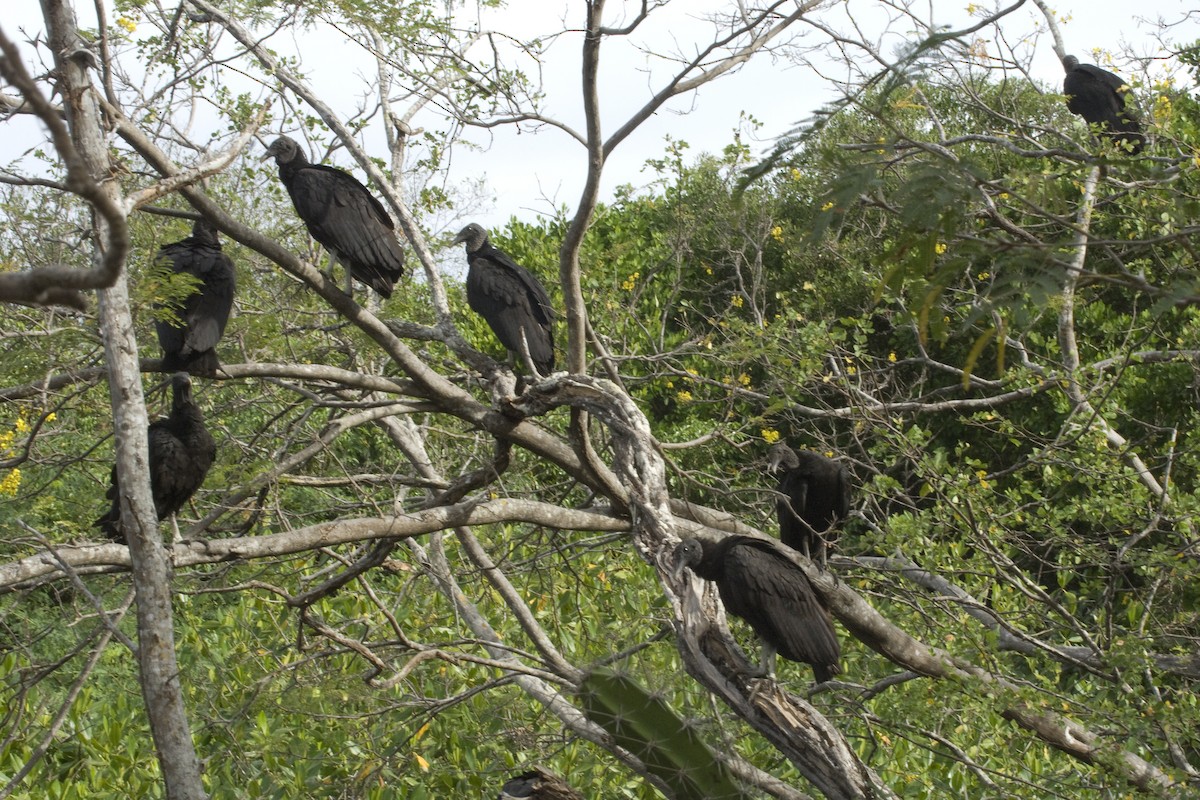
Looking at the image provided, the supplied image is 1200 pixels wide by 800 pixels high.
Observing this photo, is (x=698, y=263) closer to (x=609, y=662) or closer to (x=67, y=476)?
(x=67, y=476)

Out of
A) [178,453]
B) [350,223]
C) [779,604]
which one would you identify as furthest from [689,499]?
[178,453]

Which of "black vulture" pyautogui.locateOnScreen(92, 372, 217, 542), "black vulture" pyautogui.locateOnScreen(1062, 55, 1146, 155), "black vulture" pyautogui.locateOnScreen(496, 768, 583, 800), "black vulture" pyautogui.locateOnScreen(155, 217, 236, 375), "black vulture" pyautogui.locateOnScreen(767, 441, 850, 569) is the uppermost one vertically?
"black vulture" pyautogui.locateOnScreen(155, 217, 236, 375)

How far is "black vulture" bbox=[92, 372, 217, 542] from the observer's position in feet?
12.0

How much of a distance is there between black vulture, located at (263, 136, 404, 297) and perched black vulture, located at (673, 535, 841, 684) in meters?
1.49

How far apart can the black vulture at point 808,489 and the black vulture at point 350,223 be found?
61.7 inches

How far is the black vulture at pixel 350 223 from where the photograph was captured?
376 centimetres

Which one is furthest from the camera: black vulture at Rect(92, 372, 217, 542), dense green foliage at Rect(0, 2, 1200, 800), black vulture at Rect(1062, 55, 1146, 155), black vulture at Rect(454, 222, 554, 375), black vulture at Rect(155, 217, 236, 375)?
black vulture at Rect(1062, 55, 1146, 155)

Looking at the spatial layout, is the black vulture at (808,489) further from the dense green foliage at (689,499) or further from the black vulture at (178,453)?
the black vulture at (178,453)

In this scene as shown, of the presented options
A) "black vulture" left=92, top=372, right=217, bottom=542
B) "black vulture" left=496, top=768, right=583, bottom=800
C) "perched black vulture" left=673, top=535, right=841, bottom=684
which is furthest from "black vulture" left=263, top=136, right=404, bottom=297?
"black vulture" left=496, top=768, right=583, bottom=800

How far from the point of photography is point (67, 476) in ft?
15.0

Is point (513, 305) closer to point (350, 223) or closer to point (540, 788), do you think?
point (350, 223)

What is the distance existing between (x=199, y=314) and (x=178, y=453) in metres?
0.53

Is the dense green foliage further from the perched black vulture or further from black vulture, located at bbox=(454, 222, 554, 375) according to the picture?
black vulture, located at bbox=(454, 222, 554, 375)

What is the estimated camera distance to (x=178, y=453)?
12.1ft
